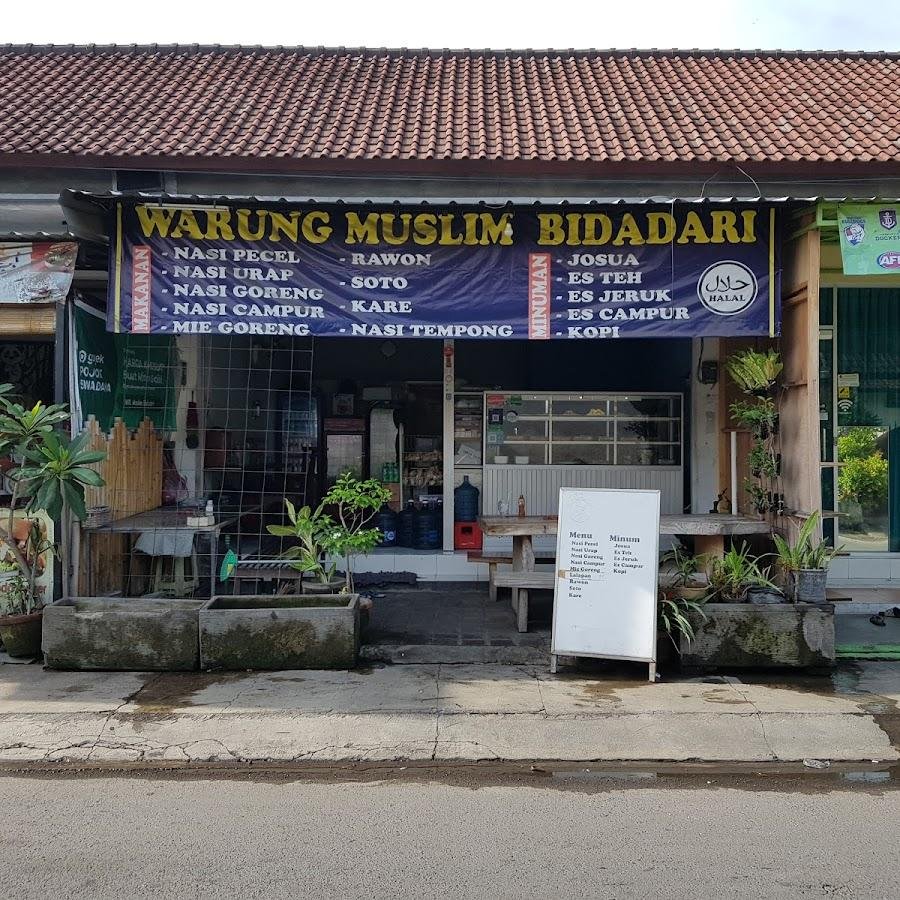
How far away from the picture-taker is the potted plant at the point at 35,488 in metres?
6.61

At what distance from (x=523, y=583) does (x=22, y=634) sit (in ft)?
14.0

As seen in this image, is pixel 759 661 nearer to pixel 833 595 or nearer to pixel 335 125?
pixel 833 595

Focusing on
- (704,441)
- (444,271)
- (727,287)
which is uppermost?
(444,271)

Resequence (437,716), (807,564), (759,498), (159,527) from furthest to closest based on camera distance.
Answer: (759,498), (159,527), (807,564), (437,716)

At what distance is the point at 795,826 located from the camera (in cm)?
418

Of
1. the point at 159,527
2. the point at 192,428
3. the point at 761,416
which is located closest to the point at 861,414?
the point at 761,416

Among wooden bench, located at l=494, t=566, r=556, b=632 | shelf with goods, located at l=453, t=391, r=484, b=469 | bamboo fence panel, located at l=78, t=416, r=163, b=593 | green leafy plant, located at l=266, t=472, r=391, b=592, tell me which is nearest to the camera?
green leafy plant, located at l=266, t=472, r=391, b=592

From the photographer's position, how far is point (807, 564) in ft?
22.4

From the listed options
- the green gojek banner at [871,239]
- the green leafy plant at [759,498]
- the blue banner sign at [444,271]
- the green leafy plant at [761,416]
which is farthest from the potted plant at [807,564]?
the green gojek banner at [871,239]

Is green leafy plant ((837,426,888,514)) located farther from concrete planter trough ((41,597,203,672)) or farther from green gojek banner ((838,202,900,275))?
concrete planter trough ((41,597,203,672))

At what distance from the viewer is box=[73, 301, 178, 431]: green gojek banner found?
748cm

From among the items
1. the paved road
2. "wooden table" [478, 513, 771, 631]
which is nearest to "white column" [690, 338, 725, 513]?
"wooden table" [478, 513, 771, 631]

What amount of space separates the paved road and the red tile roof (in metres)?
5.46

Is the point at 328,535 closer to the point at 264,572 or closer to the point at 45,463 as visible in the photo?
the point at 264,572
